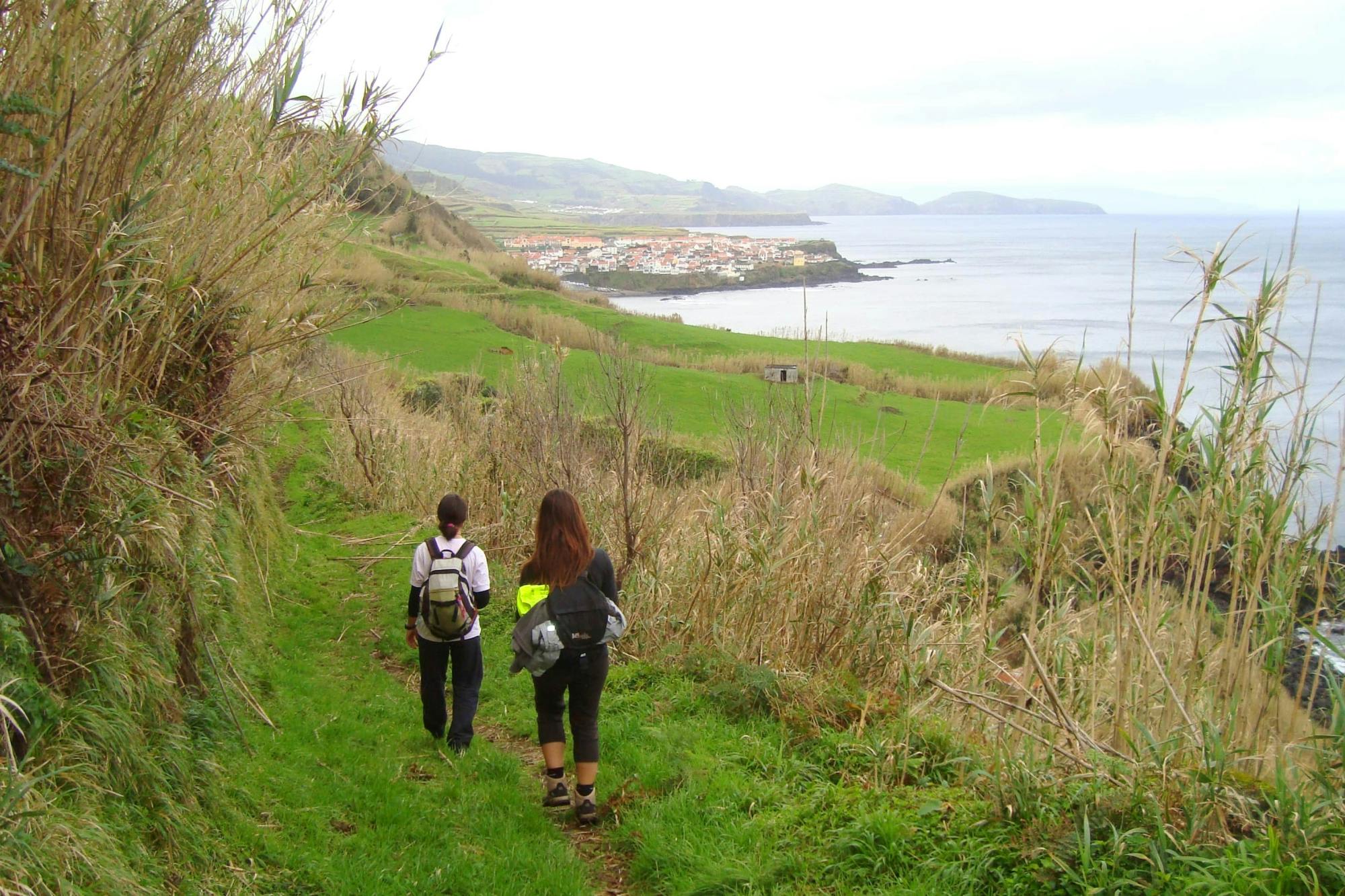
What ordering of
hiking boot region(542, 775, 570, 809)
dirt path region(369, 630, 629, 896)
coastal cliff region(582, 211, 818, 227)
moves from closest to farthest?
dirt path region(369, 630, 629, 896) → hiking boot region(542, 775, 570, 809) → coastal cliff region(582, 211, 818, 227)

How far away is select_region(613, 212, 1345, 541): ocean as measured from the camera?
493 cm

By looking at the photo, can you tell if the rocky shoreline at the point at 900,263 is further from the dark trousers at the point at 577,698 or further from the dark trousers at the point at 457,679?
the dark trousers at the point at 577,698

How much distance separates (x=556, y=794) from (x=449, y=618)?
1.20m

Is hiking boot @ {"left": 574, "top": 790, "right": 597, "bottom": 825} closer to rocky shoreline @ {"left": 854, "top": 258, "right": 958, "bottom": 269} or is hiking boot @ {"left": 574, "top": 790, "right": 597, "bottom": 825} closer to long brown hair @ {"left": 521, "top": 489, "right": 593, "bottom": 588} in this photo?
long brown hair @ {"left": 521, "top": 489, "right": 593, "bottom": 588}

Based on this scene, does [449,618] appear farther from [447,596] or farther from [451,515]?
[451,515]

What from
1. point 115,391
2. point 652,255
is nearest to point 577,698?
point 115,391

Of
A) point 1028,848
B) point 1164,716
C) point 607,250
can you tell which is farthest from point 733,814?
point 607,250

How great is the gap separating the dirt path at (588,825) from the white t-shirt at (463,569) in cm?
89

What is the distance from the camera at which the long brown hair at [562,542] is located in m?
4.97

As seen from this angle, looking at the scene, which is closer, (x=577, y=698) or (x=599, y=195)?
(x=577, y=698)

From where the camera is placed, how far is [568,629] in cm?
498

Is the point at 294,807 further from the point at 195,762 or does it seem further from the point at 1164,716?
the point at 1164,716

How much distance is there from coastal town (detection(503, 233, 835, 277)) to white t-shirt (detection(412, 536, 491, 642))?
58.1 metres

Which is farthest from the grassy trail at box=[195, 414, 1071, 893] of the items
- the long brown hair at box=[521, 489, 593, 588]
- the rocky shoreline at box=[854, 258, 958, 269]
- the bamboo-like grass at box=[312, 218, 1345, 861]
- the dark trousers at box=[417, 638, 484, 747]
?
the rocky shoreline at box=[854, 258, 958, 269]
